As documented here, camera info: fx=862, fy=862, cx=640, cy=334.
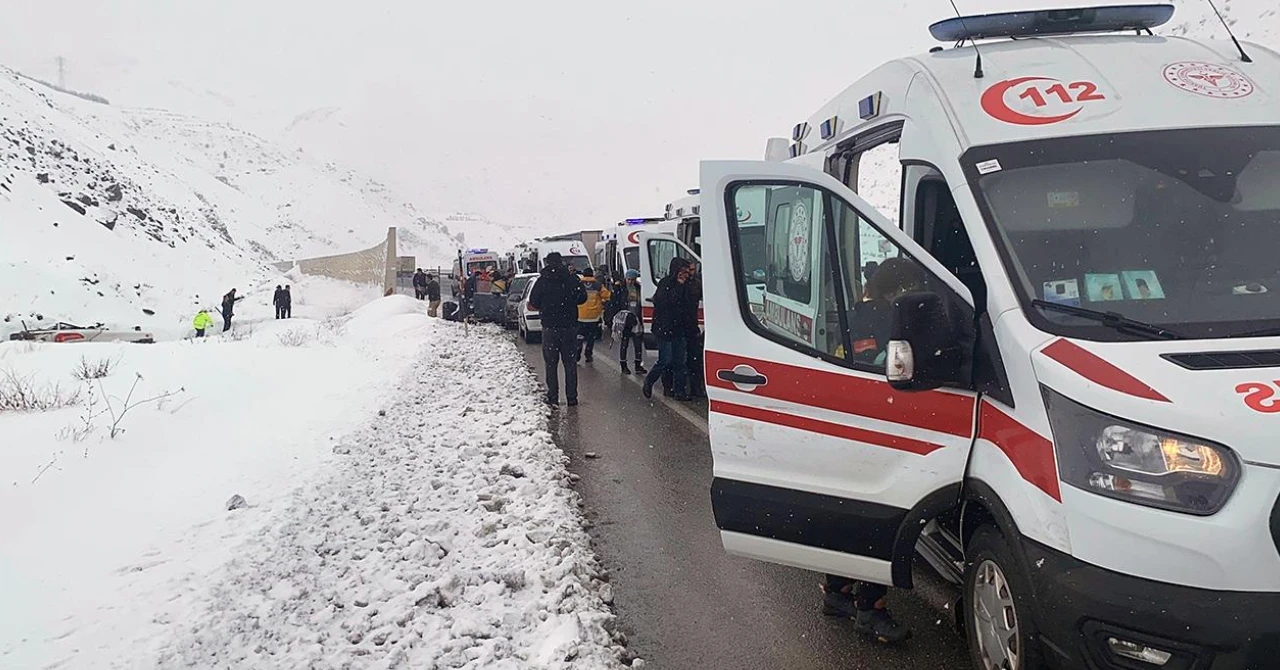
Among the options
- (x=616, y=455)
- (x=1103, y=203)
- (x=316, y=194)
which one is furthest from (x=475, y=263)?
(x=316, y=194)

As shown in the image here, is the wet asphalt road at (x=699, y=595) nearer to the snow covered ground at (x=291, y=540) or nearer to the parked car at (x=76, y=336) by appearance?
the snow covered ground at (x=291, y=540)

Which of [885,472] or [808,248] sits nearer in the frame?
[885,472]

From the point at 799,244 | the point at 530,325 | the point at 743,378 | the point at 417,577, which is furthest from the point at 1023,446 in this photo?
the point at 530,325

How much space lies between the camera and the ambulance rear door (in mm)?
3543

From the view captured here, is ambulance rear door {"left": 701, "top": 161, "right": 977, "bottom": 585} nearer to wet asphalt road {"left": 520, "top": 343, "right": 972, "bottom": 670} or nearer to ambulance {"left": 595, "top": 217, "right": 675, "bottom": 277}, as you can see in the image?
wet asphalt road {"left": 520, "top": 343, "right": 972, "bottom": 670}

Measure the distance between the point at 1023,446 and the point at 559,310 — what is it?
7997mm

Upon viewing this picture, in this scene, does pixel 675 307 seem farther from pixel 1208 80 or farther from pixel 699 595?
pixel 1208 80

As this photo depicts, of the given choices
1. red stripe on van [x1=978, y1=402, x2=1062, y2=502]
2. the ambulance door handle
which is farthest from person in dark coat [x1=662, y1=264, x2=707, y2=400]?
red stripe on van [x1=978, y1=402, x2=1062, y2=502]

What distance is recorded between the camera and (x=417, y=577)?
4.89 meters

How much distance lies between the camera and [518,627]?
4.26m

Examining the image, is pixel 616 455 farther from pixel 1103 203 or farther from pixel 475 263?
pixel 475 263

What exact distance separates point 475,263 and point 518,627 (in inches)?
1340

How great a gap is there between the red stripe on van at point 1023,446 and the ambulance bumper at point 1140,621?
23 cm

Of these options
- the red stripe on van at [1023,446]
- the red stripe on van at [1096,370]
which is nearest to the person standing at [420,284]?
the red stripe on van at [1023,446]
